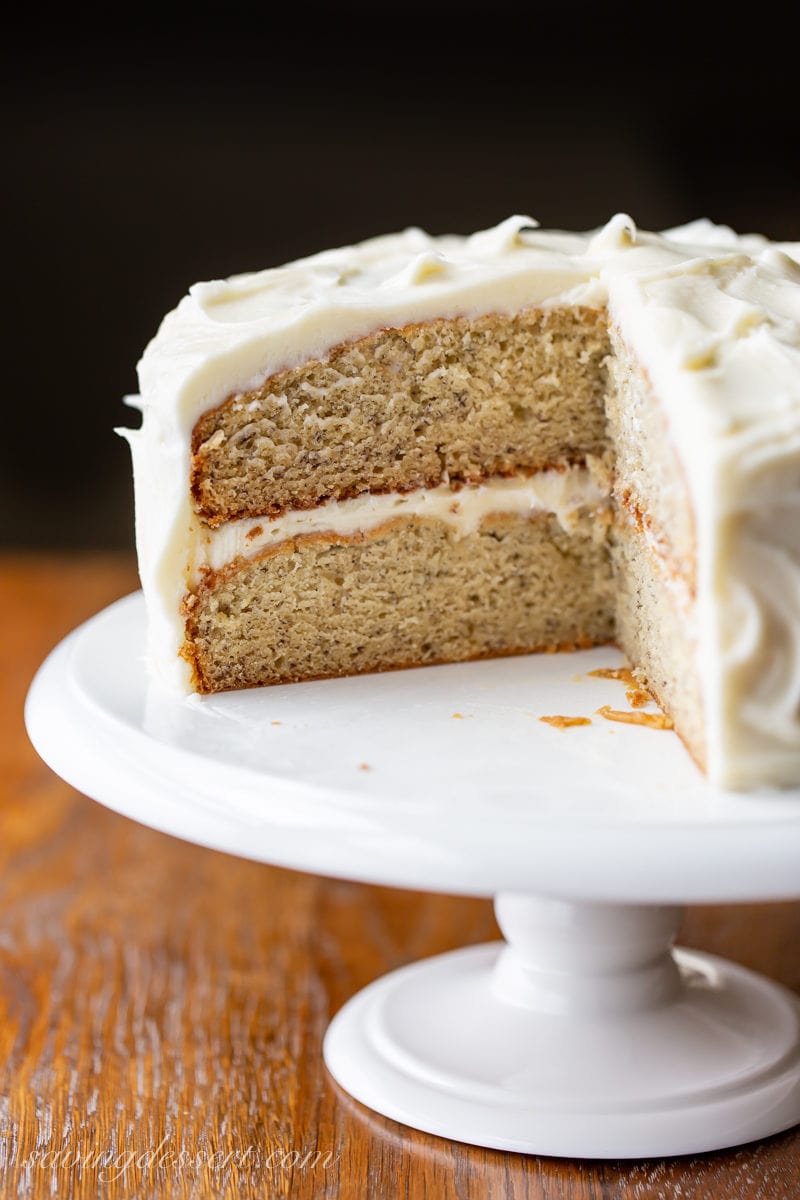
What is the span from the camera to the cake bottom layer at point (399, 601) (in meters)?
2.06

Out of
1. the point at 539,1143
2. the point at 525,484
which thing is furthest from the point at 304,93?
the point at 539,1143

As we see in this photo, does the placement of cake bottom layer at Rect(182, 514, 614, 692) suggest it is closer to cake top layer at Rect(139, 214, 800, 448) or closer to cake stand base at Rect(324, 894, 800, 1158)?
cake top layer at Rect(139, 214, 800, 448)

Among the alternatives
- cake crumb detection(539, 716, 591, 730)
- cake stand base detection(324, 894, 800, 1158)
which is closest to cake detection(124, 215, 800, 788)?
cake crumb detection(539, 716, 591, 730)

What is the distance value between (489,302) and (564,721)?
0.59m

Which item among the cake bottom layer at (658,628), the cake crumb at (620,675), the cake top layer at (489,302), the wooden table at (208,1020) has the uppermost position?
the cake top layer at (489,302)

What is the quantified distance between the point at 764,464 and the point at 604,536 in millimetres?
623

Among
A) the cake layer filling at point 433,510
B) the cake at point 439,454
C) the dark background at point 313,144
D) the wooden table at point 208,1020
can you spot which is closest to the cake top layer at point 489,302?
the cake at point 439,454

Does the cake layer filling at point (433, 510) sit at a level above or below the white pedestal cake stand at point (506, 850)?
above

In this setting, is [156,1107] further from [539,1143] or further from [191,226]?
[191,226]

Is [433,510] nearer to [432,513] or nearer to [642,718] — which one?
[432,513]

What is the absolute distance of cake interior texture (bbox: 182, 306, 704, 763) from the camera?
1991 millimetres

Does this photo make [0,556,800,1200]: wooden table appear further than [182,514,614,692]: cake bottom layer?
No

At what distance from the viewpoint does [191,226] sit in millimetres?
4750

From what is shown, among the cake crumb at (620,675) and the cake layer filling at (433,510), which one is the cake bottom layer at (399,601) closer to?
the cake layer filling at (433,510)
